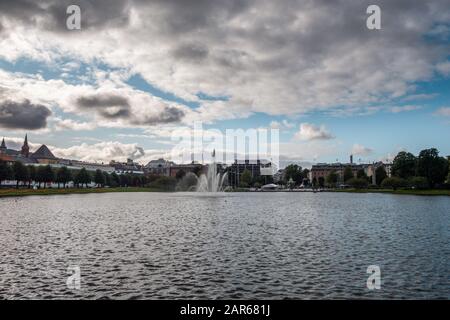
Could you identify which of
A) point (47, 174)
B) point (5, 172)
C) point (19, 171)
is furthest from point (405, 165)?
point (19, 171)

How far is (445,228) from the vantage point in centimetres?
4556

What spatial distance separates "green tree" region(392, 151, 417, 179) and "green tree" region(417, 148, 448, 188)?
1044cm

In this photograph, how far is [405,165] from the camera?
173125 millimetres

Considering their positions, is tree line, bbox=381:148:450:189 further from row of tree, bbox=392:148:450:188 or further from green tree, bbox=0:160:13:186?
green tree, bbox=0:160:13:186

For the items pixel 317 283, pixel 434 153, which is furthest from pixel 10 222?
pixel 434 153

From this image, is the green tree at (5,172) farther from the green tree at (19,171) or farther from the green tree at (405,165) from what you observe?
the green tree at (405,165)

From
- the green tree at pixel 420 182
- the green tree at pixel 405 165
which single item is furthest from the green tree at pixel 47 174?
the green tree at pixel 405 165

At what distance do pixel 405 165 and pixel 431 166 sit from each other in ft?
53.7

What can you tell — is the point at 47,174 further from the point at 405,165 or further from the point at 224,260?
the point at 224,260

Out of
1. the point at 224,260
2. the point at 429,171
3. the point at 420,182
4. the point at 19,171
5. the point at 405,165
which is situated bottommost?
the point at 224,260

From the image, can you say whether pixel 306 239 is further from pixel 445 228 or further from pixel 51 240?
pixel 51 240

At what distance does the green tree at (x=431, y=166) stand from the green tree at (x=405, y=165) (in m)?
10.4

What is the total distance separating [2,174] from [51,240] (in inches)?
5130
